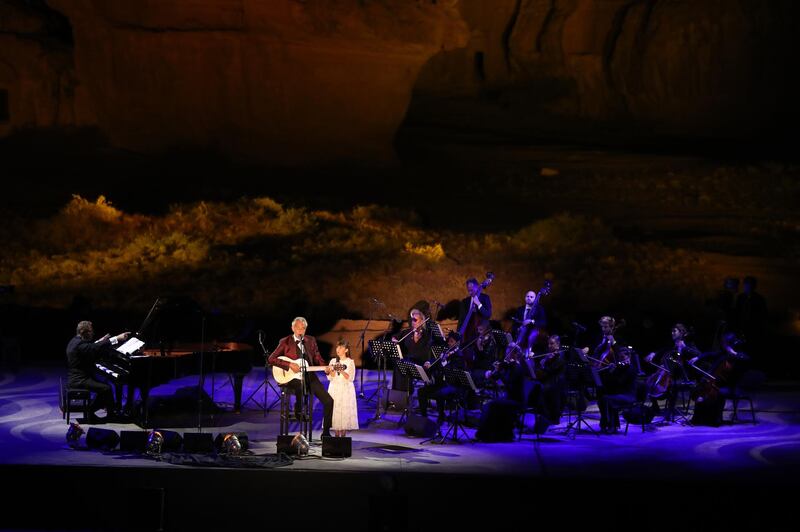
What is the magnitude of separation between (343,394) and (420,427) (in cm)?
99

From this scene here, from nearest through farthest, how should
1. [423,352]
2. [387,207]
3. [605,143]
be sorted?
[423,352] → [387,207] → [605,143]

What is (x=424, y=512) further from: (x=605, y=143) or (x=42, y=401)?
(x=605, y=143)

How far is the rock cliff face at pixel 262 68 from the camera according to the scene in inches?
980

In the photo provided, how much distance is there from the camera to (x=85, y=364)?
43.8ft

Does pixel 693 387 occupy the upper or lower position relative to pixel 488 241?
lower

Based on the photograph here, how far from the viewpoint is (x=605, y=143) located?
33.0 m

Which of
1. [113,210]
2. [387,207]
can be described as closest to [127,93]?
[113,210]

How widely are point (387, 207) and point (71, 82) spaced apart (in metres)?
9.64

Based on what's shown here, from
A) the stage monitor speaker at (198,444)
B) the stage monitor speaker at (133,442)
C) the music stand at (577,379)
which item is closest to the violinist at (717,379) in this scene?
the music stand at (577,379)

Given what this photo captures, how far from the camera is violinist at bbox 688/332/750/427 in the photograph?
1376 centimetres

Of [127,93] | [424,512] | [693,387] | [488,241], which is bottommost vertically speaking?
[424,512]

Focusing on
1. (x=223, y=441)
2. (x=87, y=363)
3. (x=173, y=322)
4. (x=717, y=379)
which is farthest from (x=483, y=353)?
(x=87, y=363)

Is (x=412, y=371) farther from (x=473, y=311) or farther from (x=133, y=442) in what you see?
(x=133, y=442)

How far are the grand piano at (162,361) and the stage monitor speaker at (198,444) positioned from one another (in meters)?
1.26
